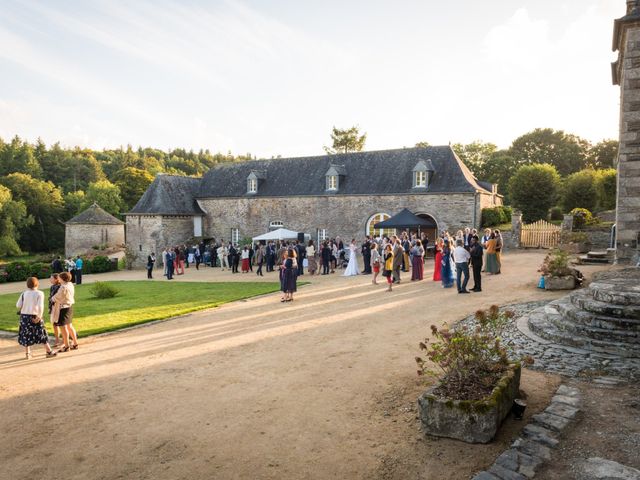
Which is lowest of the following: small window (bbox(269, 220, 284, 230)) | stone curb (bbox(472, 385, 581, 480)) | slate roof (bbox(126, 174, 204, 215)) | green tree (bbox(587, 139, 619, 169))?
stone curb (bbox(472, 385, 581, 480))

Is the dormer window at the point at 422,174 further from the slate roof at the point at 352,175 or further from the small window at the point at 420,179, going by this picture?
the slate roof at the point at 352,175

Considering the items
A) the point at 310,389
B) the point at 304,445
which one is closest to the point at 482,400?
the point at 304,445

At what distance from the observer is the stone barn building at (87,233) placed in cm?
3756

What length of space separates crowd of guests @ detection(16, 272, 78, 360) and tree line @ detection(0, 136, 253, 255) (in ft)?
131

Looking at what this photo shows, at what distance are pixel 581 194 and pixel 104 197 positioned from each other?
162 feet

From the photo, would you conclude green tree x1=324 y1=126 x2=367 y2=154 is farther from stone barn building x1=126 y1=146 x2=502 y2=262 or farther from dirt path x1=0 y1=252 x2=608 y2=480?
dirt path x1=0 y1=252 x2=608 y2=480

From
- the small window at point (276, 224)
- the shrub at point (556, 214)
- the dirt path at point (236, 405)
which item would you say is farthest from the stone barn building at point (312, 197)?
the dirt path at point (236, 405)

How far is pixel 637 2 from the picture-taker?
489 inches

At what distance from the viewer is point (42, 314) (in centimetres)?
823

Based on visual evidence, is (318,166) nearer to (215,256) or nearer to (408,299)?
(215,256)

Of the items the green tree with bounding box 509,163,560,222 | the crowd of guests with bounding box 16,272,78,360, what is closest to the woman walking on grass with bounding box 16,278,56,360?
the crowd of guests with bounding box 16,272,78,360

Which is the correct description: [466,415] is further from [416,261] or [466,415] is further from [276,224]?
[276,224]

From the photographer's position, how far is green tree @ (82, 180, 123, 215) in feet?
171

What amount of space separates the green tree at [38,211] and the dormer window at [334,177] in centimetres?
3654
